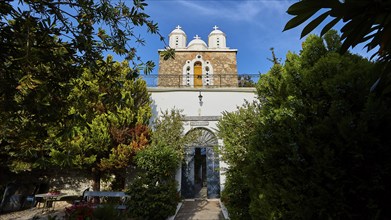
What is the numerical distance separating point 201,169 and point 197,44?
42.1 ft

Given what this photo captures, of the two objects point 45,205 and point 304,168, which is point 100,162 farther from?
point 304,168

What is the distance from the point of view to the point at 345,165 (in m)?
1.99

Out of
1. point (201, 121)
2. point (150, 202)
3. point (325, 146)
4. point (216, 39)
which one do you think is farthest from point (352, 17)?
point (216, 39)

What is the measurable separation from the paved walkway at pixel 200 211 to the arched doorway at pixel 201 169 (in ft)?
2.98

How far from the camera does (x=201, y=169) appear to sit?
1275 cm

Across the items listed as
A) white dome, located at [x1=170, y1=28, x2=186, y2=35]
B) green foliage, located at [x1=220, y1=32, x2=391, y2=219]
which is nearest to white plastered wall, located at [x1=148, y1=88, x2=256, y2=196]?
green foliage, located at [x1=220, y1=32, x2=391, y2=219]

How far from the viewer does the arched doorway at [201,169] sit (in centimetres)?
1183

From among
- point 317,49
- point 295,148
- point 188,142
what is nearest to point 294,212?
point 295,148

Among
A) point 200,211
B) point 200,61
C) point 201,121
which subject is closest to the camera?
point 200,211

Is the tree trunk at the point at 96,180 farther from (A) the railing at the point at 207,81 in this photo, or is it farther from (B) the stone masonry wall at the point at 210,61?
(B) the stone masonry wall at the point at 210,61

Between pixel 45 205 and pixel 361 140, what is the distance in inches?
500

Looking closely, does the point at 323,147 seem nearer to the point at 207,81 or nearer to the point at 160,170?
the point at 160,170

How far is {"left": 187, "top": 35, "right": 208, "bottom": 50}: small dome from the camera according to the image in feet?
70.1

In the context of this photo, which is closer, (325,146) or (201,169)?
(325,146)
